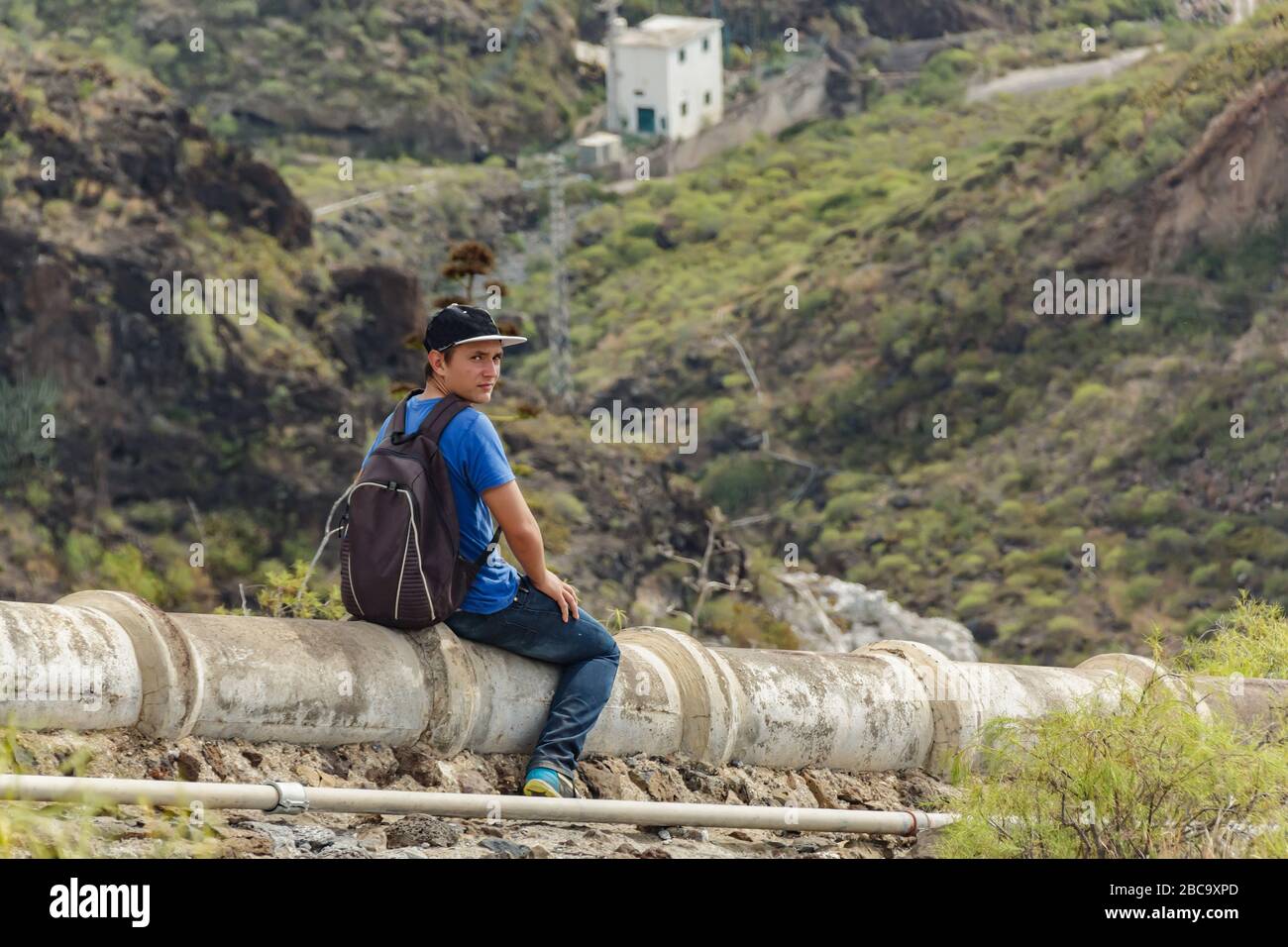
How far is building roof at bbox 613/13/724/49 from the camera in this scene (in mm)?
101312

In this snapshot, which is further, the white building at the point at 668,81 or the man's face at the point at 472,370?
the white building at the point at 668,81

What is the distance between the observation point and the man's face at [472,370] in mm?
6918

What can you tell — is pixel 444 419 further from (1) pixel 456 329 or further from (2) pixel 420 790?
(2) pixel 420 790

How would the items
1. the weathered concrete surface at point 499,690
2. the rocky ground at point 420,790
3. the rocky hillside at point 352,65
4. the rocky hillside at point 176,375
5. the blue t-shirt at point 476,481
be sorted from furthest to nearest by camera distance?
1. the rocky hillside at point 352,65
2. the rocky hillside at point 176,375
3. the blue t-shirt at point 476,481
4. the weathered concrete surface at point 499,690
5. the rocky ground at point 420,790

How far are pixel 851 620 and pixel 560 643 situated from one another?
50.6 metres

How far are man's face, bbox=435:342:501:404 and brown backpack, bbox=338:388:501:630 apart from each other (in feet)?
0.28

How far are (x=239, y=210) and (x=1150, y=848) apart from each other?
5118 cm

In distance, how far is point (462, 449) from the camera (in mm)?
6844

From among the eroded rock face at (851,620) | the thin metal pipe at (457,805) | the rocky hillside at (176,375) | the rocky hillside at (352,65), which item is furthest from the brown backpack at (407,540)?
the rocky hillside at (352,65)

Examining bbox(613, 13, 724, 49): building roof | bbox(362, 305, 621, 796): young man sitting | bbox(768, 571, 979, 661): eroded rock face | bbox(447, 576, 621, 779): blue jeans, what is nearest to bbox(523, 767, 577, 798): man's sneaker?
bbox(362, 305, 621, 796): young man sitting

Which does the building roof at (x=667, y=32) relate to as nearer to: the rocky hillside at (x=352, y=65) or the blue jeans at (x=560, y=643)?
the rocky hillside at (x=352, y=65)

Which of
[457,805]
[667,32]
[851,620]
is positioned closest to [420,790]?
[457,805]

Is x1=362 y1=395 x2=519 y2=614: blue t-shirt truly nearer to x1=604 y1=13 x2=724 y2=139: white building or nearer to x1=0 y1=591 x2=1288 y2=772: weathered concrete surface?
x1=0 y1=591 x2=1288 y2=772: weathered concrete surface

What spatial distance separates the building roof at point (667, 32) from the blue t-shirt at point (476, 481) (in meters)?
94.9
